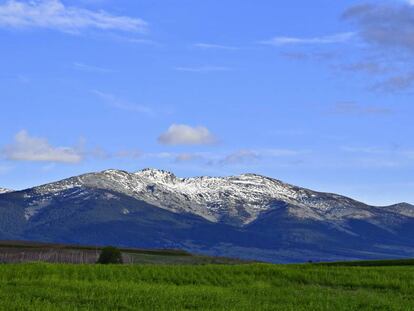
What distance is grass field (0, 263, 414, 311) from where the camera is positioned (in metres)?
42.2

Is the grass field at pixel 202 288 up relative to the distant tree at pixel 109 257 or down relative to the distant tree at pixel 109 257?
down

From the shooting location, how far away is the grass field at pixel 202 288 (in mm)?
42188

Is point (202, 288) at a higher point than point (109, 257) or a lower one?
lower

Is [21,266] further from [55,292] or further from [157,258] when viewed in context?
[157,258]

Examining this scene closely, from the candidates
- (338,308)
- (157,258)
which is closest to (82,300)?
(338,308)

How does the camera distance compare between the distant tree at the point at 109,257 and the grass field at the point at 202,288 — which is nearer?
the grass field at the point at 202,288

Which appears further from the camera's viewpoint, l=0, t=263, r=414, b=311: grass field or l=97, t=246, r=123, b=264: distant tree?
l=97, t=246, r=123, b=264: distant tree

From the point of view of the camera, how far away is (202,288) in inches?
2076

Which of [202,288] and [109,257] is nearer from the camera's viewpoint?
[202,288]

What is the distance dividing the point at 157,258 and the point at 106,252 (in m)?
46.6

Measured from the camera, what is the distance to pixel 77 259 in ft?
432

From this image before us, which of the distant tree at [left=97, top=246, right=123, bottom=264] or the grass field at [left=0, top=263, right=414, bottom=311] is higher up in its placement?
the distant tree at [left=97, top=246, right=123, bottom=264]

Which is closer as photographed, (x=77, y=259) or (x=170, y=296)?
(x=170, y=296)

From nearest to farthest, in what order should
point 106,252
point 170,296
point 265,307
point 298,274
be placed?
point 265,307
point 170,296
point 298,274
point 106,252
